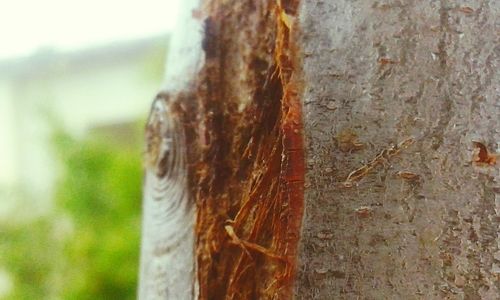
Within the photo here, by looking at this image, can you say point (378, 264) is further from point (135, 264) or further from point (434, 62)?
point (135, 264)

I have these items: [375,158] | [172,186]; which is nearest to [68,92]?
[172,186]

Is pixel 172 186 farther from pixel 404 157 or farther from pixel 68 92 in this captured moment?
pixel 68 92

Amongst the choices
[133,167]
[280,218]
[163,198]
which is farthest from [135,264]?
[280,218]

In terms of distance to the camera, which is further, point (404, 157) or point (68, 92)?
point (68, 92)

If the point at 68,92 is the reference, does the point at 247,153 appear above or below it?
below

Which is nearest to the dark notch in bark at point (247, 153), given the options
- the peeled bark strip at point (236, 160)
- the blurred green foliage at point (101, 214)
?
the peeled bark strip at point (236, 160)

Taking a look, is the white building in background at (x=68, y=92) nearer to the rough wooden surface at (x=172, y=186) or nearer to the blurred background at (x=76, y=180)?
the blurred background at (x=76, y=180)

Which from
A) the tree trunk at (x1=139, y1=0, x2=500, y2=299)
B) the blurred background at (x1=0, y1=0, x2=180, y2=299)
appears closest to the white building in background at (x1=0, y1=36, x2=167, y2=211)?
the blurred background at (x1=0, y1=0, x2=180, y2=299)
